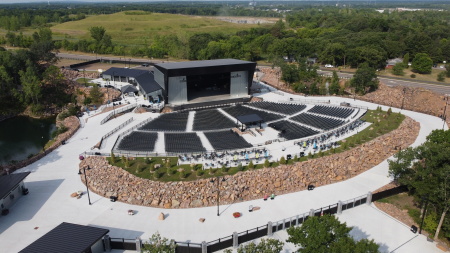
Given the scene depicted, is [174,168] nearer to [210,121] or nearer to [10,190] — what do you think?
[10,190]

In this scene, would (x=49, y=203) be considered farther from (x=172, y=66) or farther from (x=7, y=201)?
(x=172, y=66)

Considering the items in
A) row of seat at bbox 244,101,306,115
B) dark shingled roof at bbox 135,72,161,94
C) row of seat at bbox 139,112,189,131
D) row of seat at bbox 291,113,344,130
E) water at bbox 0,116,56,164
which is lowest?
water at bbox 0,116,56,164

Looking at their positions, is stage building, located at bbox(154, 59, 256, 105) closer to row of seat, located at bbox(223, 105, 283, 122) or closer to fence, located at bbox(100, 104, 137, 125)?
row of seat, located at bbox(223, 105, 283, 122)

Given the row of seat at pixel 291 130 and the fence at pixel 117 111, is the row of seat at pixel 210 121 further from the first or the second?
the fence at pixel 117 111

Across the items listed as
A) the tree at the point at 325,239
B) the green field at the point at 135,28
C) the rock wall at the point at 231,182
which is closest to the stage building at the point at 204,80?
the rock wall at the point at 231,182

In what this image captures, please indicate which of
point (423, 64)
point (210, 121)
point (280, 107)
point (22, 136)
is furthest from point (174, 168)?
point (423, 64)

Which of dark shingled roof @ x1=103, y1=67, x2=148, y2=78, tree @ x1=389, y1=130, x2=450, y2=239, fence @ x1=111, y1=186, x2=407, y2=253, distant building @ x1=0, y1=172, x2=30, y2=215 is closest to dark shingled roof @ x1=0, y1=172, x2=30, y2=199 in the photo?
distant building @ x1=0, y1=172, x2=30, y2=215
